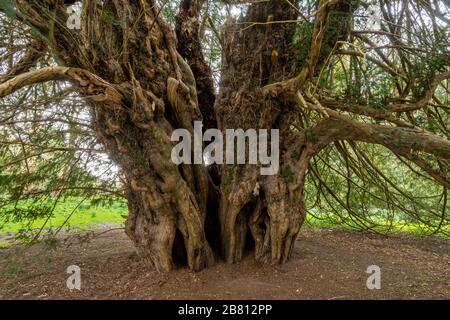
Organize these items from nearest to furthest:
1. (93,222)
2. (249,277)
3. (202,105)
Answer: (249,277)
(202,105)
(93,222)

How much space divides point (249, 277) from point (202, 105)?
6.20 feet

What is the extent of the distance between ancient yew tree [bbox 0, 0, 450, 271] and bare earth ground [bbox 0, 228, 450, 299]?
0.78 feet

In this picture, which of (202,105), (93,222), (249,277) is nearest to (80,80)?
(202,105)

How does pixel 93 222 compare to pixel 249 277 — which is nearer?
pixel 249 277

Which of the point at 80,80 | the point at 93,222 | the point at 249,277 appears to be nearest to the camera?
the point at 80,80

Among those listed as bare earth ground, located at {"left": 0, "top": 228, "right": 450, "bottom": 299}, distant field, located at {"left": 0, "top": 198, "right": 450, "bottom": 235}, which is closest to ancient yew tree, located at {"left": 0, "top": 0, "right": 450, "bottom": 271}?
bare earth ground, located at {"left": 0, "top": 228, "right": 450, "bottom": 299}

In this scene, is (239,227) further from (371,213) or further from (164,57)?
(371,213)

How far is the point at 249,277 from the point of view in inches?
124

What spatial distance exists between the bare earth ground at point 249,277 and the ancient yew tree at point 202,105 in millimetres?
239

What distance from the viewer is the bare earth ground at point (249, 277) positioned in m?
2.89

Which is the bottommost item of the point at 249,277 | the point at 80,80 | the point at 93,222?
the point at 93,222

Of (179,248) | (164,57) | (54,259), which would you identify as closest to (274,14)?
(164,57)

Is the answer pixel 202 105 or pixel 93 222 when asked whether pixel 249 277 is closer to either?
pixel 202 105

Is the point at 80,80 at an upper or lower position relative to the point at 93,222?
upper
